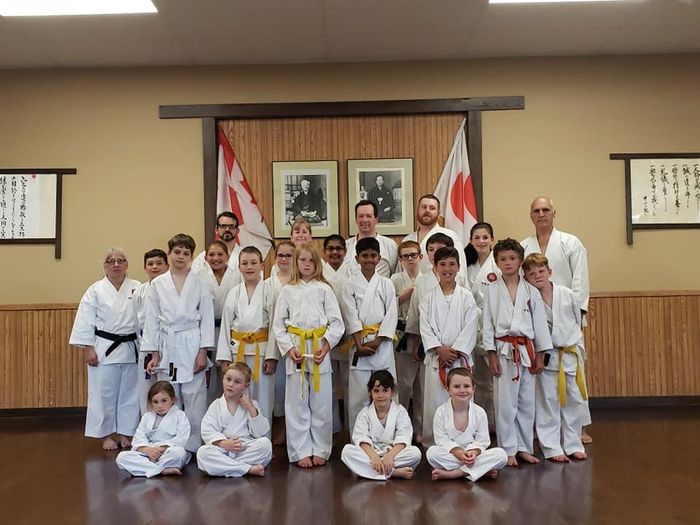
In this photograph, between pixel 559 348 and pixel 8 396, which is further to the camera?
pixel 8 396

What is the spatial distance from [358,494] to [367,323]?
3.93ft

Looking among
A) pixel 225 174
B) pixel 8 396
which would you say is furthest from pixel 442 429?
pixel 8 396

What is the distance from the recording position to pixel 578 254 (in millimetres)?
4777

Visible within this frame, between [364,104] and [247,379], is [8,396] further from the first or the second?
[364,104]

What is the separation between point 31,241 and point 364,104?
3.39m

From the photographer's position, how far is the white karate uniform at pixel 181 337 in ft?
14.0

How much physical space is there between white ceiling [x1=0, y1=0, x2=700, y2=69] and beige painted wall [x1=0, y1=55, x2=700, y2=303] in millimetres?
168

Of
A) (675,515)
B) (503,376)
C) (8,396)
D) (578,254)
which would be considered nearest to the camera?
(675,515)

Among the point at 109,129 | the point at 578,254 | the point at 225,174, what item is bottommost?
the point at 578,254

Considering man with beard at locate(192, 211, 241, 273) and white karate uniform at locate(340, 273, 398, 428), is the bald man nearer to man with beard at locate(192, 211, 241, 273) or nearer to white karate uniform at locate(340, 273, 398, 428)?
white karate uniform at locate(340, 273, 398, 428)

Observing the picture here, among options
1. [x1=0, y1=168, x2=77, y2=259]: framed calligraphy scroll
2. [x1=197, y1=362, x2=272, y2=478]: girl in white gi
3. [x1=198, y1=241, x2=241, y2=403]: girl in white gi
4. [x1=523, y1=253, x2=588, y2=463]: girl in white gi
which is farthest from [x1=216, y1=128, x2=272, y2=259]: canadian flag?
[x1=523, y1=253, x2=588, y2=463]: girl in white gi

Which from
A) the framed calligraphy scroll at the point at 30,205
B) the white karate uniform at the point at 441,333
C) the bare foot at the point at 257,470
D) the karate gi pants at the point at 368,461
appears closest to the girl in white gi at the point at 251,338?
the bare foot at the point at 257,470

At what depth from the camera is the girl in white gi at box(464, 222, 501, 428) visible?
470 centimetres

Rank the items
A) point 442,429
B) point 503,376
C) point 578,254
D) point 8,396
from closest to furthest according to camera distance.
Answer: point 442,429 < point 503,376 < point 578,254 < point 8,396
